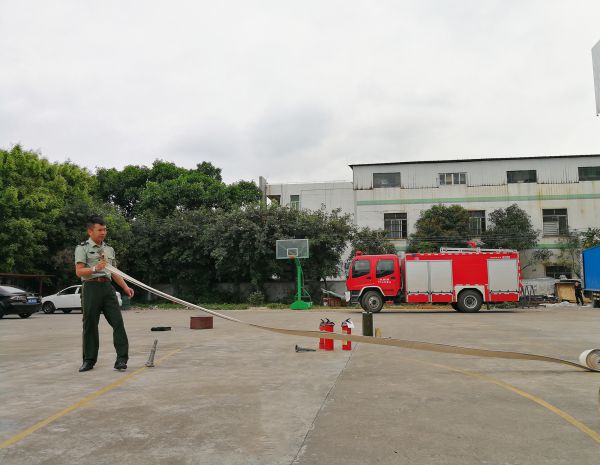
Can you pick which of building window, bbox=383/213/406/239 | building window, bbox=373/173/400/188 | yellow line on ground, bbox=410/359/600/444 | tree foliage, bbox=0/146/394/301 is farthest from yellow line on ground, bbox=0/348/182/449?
building window, bbox=373/173/400/188

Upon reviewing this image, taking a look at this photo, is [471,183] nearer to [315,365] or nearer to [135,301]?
[135,301]

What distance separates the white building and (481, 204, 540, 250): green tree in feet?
3.95

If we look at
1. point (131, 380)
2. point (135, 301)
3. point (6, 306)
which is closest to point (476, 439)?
point (131, 380)

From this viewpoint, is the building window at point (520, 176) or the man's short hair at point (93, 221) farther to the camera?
the building window at point (520, 176)

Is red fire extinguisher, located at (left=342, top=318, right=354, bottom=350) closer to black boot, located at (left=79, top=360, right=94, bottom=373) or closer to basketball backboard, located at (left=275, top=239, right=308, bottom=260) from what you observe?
black boot, located at (left=79, top=360, right=94, bottom=373)

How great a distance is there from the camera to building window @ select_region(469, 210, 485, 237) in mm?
37069

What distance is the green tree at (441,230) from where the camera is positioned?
35.4 m

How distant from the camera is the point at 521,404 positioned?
4.87m

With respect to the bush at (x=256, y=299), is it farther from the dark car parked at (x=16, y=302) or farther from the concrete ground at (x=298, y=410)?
the concrete ground at (x=298, y=410)

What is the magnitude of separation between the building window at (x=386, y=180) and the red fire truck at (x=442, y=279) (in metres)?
17.7

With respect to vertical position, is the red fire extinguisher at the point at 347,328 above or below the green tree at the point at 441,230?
below

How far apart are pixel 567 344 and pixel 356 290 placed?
12570mm

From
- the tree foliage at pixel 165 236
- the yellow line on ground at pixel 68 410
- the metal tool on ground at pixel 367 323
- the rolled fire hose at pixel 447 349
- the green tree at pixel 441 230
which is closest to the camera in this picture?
the yellow line on ground at pixel 68 410

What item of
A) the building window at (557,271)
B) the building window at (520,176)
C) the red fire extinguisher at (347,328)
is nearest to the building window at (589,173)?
the building window at (520,176)
